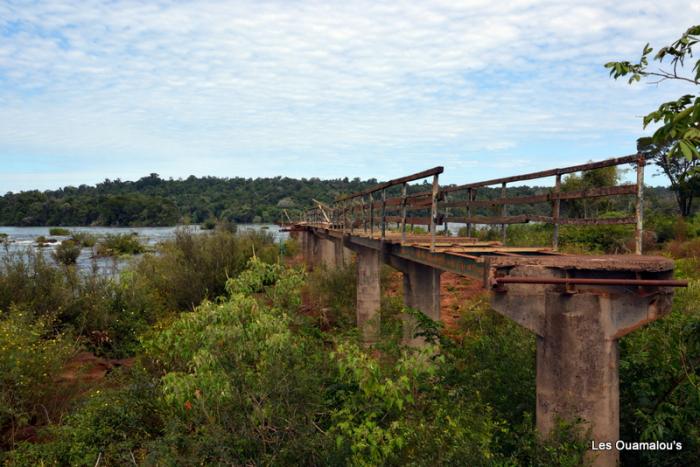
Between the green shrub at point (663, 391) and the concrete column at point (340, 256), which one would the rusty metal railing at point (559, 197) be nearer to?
the green shrub at point (663, 391)

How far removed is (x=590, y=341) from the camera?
554 centimetres

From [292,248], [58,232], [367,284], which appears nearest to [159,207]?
[58,232]

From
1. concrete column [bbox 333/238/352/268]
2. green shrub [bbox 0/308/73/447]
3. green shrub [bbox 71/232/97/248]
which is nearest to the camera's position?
green shrub [bbox 0/308/73/447]

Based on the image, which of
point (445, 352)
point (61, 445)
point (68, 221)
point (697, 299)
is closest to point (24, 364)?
point (61, 445)

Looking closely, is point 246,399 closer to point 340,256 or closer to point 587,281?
point 587,281

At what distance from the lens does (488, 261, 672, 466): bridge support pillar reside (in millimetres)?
5492

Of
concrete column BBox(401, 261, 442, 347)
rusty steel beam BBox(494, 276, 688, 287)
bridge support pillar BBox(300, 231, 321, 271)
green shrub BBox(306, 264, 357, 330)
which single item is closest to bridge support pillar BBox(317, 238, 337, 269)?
bridge support pillar BBox(300, 231, 321, 271)

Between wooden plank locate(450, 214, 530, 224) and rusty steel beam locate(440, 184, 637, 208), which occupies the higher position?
rusty steel beam locate(440, 184, 637, 208)

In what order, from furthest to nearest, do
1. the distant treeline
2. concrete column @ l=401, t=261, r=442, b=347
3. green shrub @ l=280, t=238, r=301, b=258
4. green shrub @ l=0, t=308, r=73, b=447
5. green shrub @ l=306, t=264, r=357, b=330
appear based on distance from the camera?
the distant treeline, green shrub @ l=280, t=238, r=301, b=258, green shrub @ l=306, t=264, r=357, b=330, concrete column @ l=401, t=261, r=442, b=347, green shrub @ l=0, t=308, r=73, b=447

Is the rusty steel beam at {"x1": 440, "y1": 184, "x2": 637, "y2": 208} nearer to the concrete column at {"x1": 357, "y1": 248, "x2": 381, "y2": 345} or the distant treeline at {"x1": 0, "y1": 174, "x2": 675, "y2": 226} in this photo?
the concrete column at {"x1": 357, "y1": 248, "x2": 381, "y2": 345}

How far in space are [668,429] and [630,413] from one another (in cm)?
62

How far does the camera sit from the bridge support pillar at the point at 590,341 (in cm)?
549

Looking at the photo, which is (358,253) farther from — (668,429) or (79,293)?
(668,429)

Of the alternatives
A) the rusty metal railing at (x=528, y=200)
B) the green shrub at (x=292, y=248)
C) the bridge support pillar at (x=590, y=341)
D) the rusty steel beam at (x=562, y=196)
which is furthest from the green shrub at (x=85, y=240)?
the bridge support pillar at (x=590, y=341)
